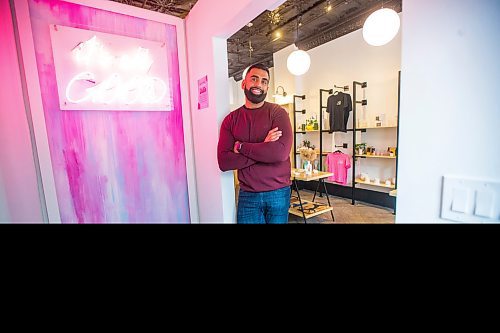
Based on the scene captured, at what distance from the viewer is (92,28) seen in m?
1.06

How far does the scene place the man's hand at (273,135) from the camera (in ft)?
3.46

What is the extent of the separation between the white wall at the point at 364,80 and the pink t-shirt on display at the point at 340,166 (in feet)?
0.50

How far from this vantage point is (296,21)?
2787 millimetres

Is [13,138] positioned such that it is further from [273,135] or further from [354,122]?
[354,122]

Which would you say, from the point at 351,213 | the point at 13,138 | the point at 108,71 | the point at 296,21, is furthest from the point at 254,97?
the point at 296,21

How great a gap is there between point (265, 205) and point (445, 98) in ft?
2.81

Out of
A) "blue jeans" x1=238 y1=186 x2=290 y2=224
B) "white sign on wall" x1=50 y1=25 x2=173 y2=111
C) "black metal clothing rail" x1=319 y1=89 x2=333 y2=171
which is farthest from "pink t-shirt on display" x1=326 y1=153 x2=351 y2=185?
"white sign on wall" x1=50 y1=25 x2=173 y2=111

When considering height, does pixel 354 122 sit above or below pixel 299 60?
below

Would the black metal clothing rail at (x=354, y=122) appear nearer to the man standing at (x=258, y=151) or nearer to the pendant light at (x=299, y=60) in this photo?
the pendant light at (x=299, y=60)

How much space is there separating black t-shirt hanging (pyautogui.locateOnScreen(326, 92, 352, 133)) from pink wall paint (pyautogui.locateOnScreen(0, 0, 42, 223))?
3265 millimetres

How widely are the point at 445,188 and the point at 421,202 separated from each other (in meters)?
0.06

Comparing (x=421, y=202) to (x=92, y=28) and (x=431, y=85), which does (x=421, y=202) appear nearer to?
(x=431, y=85)
